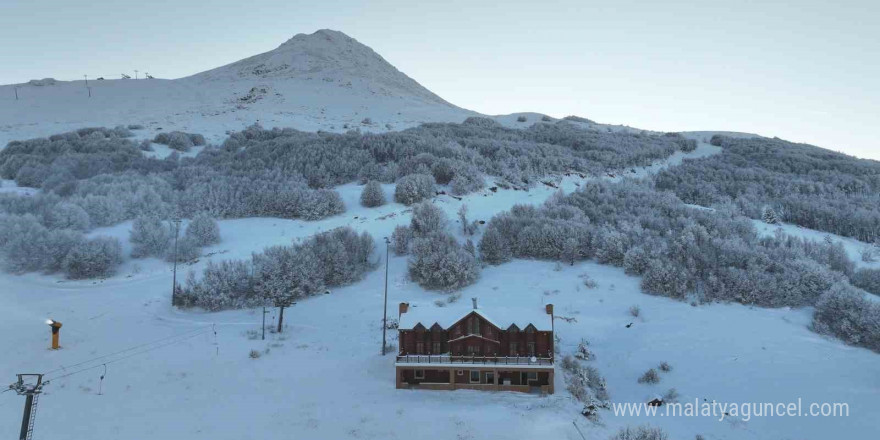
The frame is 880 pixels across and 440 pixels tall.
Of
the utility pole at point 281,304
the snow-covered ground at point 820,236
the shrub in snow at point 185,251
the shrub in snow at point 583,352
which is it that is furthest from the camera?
the shrub in snow at point 185,251

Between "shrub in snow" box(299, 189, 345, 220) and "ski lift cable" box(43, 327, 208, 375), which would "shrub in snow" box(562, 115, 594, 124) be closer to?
"shrub in snow" box(299, 189, 345, 220)

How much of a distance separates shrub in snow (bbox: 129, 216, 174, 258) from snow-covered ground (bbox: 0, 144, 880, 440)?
47.7 inches

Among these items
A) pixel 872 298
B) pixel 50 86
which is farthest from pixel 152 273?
pixel 50 86

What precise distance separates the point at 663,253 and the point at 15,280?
2959 centimetres

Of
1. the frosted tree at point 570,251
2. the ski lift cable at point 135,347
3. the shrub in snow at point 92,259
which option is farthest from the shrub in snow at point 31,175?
the frosted tree at point 570,251

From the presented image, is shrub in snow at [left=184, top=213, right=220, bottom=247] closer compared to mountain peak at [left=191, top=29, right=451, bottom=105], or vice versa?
shrub in snow at [left=184, top=213, right=220, bottom=247]

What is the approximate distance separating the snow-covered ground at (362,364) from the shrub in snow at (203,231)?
2.50 metres

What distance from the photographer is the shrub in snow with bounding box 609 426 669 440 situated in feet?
43.2

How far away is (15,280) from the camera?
78.9 feet

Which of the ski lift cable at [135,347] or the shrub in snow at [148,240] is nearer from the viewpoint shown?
the ski lift cable at [135,347]

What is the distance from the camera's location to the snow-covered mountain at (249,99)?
5803 cm

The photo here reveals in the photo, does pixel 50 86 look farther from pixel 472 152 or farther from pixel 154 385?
pixel 154 385

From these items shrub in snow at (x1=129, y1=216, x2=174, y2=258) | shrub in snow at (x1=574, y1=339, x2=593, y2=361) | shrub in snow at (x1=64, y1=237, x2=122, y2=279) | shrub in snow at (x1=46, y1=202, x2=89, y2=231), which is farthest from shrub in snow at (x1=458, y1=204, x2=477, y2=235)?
shrub in snow at (x1=46, y1=202, x2=89, y2=231)

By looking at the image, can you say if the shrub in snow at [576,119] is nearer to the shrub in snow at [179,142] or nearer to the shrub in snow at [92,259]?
the shrub in snow at [179,142]
